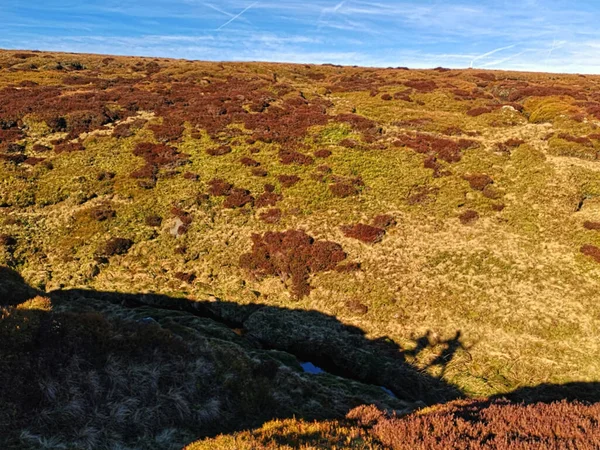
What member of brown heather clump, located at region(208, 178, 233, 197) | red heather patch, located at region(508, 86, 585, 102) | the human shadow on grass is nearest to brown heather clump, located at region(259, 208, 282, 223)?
brown heather clump, located at region(208, 178, 233, 197)

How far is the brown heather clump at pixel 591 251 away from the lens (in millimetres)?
25297

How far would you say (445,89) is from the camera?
219 feet

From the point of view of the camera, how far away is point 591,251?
1009 inches

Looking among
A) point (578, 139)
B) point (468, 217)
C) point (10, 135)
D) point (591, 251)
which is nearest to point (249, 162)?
point (468, 217)

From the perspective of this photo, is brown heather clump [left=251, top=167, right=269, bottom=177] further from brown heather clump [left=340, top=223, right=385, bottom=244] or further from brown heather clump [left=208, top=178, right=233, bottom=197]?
brown heather clump [left=340, top=223, right=385, bottom=244]

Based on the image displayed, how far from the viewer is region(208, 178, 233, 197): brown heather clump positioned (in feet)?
112

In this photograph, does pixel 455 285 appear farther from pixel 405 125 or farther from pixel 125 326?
pixel 405 125

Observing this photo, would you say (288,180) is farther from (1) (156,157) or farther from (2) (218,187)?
(1) (156,157)

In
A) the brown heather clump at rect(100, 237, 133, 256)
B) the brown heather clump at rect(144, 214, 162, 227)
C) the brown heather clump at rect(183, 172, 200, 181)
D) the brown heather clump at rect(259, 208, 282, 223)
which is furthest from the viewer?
the brown heather clump at rect(183, 172, 200, 181)

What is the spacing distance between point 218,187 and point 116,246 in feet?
34.0

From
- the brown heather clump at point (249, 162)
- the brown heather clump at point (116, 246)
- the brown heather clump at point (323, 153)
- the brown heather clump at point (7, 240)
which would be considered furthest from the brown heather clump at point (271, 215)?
the brown heather clump at point (7, 240)

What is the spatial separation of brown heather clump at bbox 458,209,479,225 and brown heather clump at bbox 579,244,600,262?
7155 millimetres

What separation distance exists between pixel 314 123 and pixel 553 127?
2770 centimetres

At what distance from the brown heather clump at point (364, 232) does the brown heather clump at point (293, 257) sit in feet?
6.02
